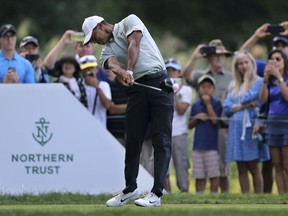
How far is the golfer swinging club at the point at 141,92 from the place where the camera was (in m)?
13.9

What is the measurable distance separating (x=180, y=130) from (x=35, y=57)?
2264 mm

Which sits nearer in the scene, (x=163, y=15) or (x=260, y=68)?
(x=260, y=68)

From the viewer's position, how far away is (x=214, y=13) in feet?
114

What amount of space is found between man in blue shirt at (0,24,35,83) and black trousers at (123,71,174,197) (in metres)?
3.50

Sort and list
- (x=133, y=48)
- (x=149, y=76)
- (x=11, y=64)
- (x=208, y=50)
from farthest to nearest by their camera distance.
Answer: (x=208, y=50) < (x=11, y=64) < (x=149, y=76) < (x=133, y=48)

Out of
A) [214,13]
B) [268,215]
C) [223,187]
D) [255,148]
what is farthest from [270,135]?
[214,13]

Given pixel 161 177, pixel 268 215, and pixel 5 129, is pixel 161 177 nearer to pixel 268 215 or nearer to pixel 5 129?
pixel 268 215

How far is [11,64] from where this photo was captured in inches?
679

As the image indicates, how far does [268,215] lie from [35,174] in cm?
508

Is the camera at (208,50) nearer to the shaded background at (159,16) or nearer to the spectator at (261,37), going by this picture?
the spectator at (261,37)

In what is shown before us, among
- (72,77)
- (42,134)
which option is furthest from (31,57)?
(42,134)

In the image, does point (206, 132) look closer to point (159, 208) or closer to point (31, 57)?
point (31, 57)

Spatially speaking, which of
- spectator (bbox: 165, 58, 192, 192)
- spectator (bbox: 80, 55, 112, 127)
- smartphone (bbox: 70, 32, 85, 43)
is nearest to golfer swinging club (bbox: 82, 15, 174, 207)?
spectator (bbox: 80, 55, 112, 127)

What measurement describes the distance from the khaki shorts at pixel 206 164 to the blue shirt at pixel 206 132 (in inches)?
3.3
